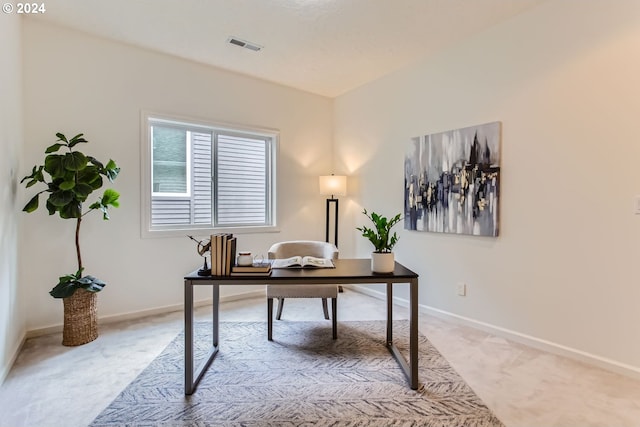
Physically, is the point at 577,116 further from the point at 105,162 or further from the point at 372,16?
the point at 105,162

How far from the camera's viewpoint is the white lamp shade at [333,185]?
4312 mm

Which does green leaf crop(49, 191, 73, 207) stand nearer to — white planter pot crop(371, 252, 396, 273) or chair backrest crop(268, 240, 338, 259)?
chair backrest crop(268, 240, 338, 259)

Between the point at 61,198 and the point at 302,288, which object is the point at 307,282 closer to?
the point at 302,288

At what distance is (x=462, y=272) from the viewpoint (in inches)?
125

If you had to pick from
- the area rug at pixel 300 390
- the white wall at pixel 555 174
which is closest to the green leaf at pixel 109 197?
the area rug at pixel 300 390

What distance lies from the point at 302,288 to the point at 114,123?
2.36 m

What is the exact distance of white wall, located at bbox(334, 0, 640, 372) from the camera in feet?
7.29

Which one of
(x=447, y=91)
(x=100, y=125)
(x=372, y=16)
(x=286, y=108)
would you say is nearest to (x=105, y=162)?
(x=100, y=125)

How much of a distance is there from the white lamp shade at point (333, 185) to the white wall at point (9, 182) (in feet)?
9.70

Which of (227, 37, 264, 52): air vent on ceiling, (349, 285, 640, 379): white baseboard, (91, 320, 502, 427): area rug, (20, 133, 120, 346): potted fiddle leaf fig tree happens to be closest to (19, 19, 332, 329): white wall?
(20, 133, 120, 346): potted fiddle leaf fig tree

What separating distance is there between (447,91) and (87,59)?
11.0 ft

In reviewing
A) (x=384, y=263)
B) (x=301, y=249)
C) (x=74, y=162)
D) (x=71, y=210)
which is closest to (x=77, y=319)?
(x=71, y=210)

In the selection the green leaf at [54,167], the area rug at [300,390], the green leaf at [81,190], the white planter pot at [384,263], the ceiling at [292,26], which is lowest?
the area rug at [300,390]

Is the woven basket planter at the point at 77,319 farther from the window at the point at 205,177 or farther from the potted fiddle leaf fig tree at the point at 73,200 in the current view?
the window at the point at 205,177
